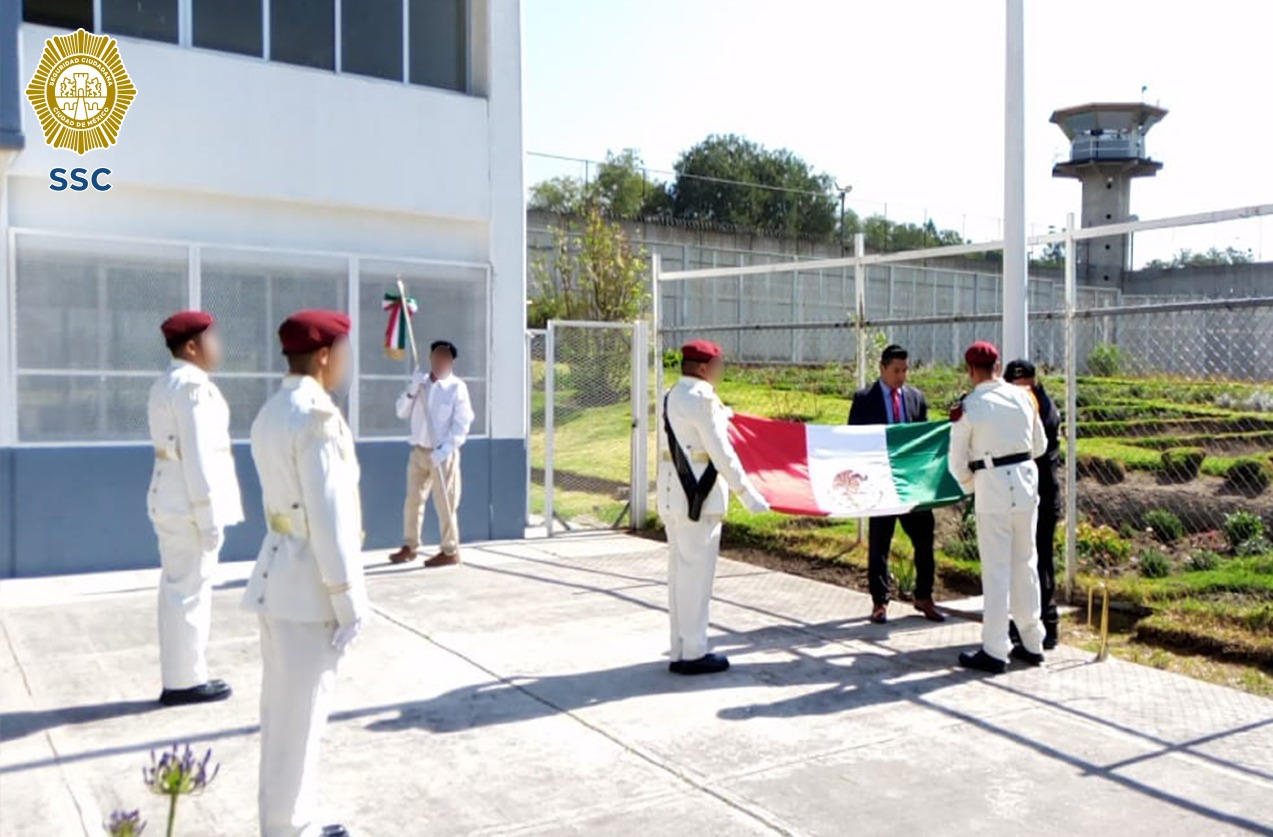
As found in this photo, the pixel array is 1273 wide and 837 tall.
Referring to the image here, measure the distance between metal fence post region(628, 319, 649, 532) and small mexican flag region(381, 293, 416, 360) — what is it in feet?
8.00

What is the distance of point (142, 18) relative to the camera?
1000 centimetres

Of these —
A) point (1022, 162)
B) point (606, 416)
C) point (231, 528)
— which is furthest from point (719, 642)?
point (606, 416)

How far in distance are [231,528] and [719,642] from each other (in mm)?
5010

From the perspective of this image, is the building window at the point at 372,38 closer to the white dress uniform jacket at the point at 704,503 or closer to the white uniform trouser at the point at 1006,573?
the white dress uniform jacket at the point at 704,503

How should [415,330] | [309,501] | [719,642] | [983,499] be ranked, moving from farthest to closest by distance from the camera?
[415,330]
[719,642]
[983,499]
[309,501]

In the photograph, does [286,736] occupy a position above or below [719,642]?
above

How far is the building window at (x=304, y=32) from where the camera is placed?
10672 mm

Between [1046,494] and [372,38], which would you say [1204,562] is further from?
[372,38]

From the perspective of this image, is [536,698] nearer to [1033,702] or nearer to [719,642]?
[719,642]

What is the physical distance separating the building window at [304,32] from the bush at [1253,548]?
30.1ft

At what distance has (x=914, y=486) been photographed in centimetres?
841

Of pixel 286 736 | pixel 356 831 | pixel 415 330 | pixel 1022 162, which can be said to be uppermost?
pixel 1022 162

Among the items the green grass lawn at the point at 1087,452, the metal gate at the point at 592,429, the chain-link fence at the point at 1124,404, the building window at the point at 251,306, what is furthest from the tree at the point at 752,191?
the building window at the point at 251,306

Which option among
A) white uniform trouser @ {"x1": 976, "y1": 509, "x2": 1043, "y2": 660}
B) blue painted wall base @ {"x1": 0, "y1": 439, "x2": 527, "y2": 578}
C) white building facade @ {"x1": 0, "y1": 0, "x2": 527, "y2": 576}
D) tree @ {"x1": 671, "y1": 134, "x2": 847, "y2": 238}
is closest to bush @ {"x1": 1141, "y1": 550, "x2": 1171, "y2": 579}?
white uniform trouser @ {"x1": 976, "y1": 509, "x2": 1043, "y2": 660}
